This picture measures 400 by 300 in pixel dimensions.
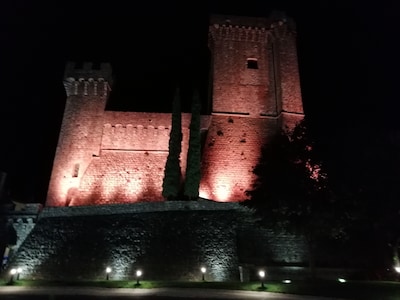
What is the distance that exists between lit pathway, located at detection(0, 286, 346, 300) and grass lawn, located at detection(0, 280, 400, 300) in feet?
2.56

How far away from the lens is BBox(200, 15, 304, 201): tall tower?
3092 cm

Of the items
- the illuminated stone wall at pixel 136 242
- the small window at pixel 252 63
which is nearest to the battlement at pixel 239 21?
the small window at pixel 252 63

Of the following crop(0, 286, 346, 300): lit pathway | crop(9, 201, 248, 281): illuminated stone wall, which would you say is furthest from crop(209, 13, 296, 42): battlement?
crop(0, 286, 346, 300): lit pathway

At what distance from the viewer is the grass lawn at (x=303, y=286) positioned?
53.3 ft

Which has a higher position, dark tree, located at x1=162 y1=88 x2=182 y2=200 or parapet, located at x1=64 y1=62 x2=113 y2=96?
parapet, located at x1=64 y1=62 x2=113 y2=96

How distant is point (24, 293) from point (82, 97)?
19.4 metres

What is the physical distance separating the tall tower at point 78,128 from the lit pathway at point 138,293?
12.2 metres

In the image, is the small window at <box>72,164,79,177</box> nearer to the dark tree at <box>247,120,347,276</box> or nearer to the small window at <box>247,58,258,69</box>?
the dark tree at <box>247,120,347,276</box>

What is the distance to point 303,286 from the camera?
1770 cm

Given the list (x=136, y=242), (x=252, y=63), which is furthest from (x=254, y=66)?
(x=136, y=242)

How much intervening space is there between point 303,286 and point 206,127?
1697 centimetres

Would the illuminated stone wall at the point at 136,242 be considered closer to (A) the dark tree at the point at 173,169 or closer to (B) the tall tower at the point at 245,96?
(A) the dark tree at the point at 173,169

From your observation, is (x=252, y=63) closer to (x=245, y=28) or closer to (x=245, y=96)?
(x=245, y=28)

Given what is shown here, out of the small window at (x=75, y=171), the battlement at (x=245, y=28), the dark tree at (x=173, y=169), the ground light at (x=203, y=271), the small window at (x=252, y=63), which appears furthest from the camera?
the battlement at (x=245, y=28)
